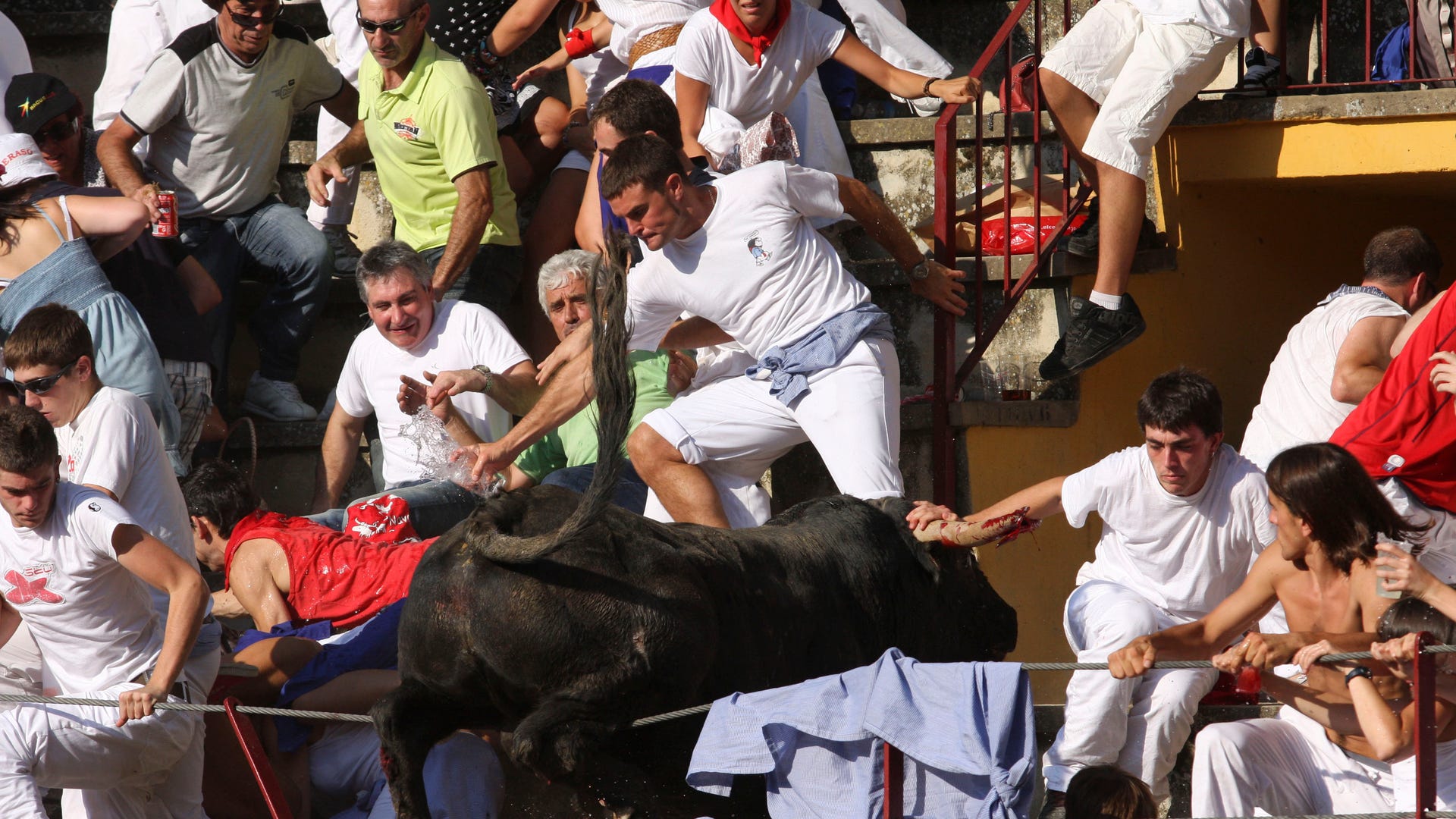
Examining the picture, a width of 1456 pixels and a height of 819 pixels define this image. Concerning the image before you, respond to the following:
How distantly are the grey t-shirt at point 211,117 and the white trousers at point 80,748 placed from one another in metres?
2.84

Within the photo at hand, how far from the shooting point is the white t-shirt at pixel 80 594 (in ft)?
14.0

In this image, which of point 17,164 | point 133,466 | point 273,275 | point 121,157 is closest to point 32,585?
point 133,466

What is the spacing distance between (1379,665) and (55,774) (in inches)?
127

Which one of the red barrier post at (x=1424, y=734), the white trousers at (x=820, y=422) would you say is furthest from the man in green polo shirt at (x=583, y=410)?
the red barrier post at (x=1424, y=734)

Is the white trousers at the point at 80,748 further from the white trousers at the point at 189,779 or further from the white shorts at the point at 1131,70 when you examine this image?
the white shorts at the point at 1131,70

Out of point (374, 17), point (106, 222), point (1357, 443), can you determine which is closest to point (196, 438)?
point (106, 222)

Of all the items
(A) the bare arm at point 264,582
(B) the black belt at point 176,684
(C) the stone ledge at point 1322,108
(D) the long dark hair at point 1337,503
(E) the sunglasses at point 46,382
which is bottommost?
(A) the bare arm at point 264,582

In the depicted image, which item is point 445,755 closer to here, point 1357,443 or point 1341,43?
point 1357,443

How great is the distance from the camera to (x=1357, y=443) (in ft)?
15.2

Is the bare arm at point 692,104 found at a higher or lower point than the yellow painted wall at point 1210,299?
higher

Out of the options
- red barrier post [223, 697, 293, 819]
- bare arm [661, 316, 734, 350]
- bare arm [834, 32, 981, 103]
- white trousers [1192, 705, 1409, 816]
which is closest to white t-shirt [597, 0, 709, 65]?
bare arm [834, 32, 981, 103]

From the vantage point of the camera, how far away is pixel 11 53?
23.0 ft

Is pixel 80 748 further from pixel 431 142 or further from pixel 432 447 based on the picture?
pixel 431 142

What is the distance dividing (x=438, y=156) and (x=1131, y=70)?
8.86 ft
